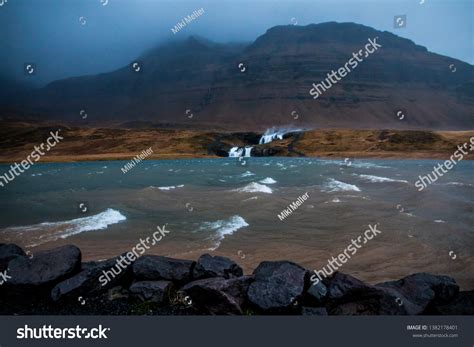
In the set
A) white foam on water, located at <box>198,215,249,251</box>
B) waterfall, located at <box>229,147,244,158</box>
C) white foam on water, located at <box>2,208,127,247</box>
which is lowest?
waterfall, located at <box>229,147,244,158</box>

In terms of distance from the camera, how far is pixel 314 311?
545cm

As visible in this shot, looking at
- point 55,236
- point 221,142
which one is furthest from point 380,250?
point 221,142

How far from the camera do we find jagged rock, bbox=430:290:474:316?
572cm

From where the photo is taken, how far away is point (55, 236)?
13633 mm

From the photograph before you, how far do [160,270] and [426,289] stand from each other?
462cm

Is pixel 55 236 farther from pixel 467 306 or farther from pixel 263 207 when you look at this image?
pixel 467 306

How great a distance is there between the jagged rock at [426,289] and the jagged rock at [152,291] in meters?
3.57

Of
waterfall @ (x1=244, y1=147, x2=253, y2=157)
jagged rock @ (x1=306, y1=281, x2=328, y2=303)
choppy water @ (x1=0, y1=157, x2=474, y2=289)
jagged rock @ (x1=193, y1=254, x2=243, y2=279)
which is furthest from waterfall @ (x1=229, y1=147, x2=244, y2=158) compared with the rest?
jagged rock @ (x1=306, y1=281, x2=328, y2=303)

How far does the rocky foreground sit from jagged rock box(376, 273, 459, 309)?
0.05 ft

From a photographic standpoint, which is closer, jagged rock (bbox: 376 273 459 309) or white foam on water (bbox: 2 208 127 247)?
jagged rock (bbox: 376 273 459 309)

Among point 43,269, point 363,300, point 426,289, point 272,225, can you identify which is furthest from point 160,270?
point 272,225

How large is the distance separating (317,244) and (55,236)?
9763 millimetres

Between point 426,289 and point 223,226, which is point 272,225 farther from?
point 426,289

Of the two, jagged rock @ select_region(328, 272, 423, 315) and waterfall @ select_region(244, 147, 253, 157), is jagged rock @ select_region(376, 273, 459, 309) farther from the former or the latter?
waterfall @ select_region(244, 147, 253, 157)
